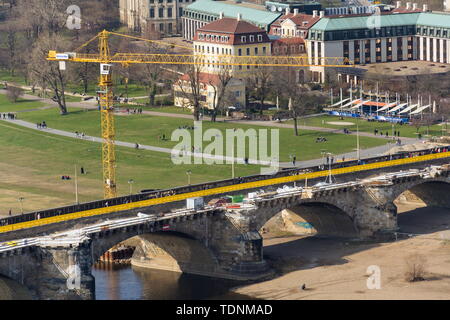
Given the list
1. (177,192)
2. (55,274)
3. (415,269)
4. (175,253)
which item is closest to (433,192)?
(415,269)

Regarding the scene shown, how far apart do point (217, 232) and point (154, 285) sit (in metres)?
9.33

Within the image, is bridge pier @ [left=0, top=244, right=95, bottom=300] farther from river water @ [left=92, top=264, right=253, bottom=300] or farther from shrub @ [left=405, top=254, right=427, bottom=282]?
shrub @ [left=405, top=254, right=427, bottom=282]

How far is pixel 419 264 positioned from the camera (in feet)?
518

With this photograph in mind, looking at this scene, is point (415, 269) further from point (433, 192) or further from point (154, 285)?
point (433, 192)

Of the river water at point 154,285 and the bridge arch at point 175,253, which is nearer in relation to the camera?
the river water at point 154,285

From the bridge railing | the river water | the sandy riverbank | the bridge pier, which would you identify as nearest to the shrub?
the sandy riverbank

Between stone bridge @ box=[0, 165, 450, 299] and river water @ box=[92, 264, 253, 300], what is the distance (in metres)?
2.03

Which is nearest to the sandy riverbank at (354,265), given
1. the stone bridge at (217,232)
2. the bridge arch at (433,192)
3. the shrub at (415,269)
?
the shrub at (415,269)

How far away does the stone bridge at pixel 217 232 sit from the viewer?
138250 mm

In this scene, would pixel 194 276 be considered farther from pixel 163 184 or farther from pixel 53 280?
pixel 163 184

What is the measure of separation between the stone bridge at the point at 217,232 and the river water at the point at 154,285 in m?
2.03

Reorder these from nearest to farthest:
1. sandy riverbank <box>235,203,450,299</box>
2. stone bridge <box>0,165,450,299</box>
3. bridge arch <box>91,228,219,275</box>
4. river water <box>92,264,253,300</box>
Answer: stone bridge <box>0,165,450,299</box> < sandy riverbank <box>235,203,450,299</box> < river water <box>92,264,253,300</box> < bridge arch <box>91,228,219,275</box>

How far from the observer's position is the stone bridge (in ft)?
454

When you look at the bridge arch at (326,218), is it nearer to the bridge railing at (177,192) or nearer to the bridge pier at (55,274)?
the bridge railing at (177,192)
